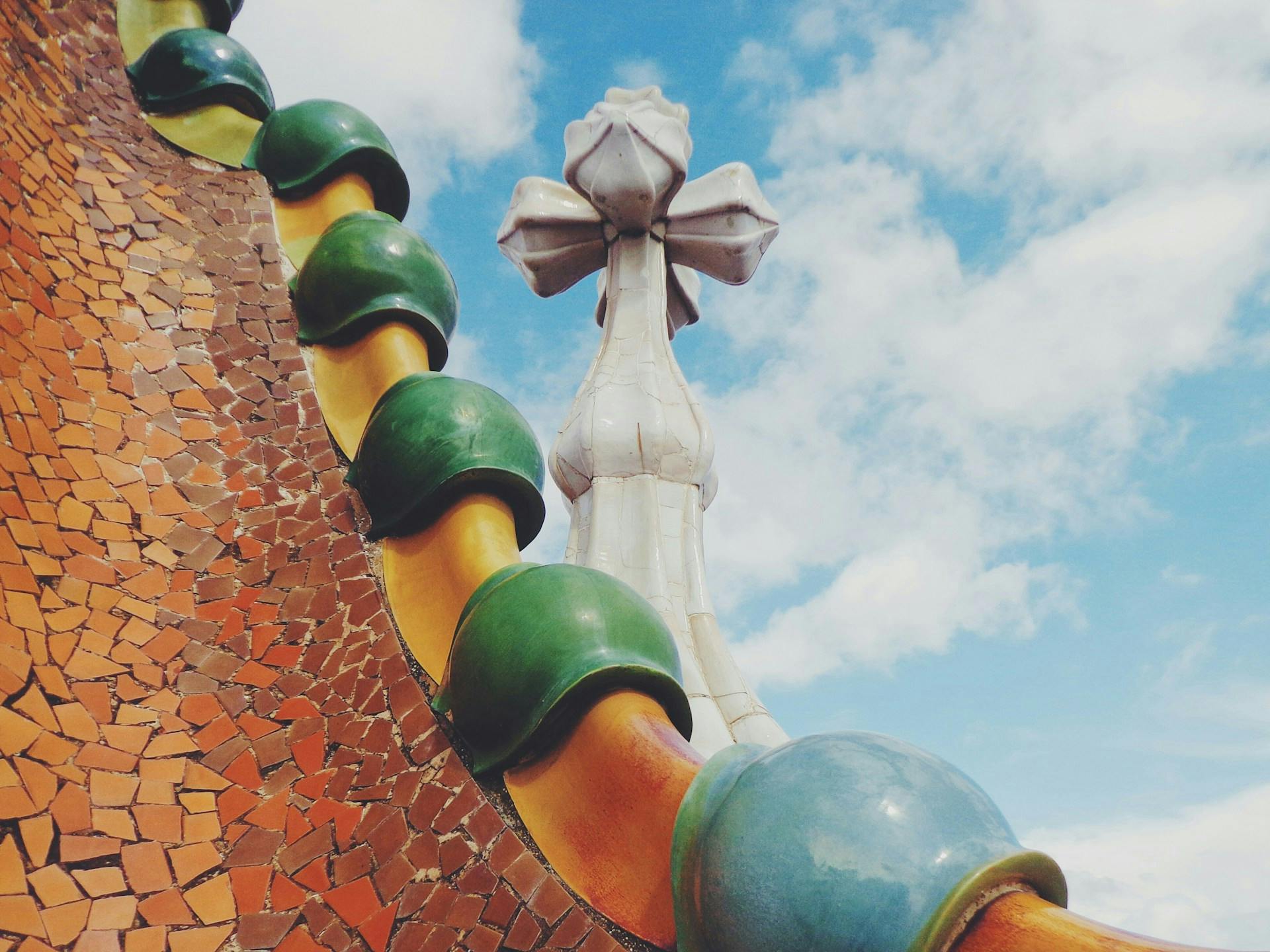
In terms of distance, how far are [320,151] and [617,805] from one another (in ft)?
6.07

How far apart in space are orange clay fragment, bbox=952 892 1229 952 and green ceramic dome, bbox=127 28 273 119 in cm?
259

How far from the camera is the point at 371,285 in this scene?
2.21 m

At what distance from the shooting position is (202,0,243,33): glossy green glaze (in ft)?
10.2

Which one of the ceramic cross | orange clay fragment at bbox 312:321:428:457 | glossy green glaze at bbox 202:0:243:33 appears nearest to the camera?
orange clay fragment at bbox 312:321:428:457

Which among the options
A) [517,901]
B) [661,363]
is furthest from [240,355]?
[661,363]

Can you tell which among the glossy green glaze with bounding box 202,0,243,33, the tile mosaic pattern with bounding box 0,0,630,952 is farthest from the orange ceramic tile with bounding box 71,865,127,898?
the glossy green glaze with bounding box 202,0,243,33

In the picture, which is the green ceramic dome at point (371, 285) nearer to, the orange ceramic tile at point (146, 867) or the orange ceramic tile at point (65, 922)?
the orange ceramic tile at point (146, 867)

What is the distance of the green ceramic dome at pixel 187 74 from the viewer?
2.71 m

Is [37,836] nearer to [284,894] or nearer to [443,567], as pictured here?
[284,894]

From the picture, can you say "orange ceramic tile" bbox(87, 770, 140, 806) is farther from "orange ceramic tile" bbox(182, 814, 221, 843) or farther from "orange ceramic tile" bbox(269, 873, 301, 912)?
"orange ceramic tile" bbox(269, 873, 301, 912)

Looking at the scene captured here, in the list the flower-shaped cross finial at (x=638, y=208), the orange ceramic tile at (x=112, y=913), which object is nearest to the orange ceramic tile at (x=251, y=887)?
the orange ceramic tile at (x=112, y=913)

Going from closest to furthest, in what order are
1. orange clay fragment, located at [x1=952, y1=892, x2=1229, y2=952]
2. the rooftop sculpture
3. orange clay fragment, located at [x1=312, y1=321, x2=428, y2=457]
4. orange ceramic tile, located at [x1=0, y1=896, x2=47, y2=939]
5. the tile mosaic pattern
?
1. orange clay fragment, located at [x1=952, y1=892, x2=1229, y2=952]
2. the rooftop sculpture
3. orange ceramic tile, located at [x1=0, y1=896, x2=47, y2=939]
4. the tile mosaic pattern
5. orange clay fragment, located at [x1=312, y1=321, x2=428, y2=457]

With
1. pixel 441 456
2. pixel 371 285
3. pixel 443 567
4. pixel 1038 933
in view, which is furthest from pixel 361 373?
pixel 1038 933

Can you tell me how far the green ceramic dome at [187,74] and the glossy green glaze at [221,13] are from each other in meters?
0.39
